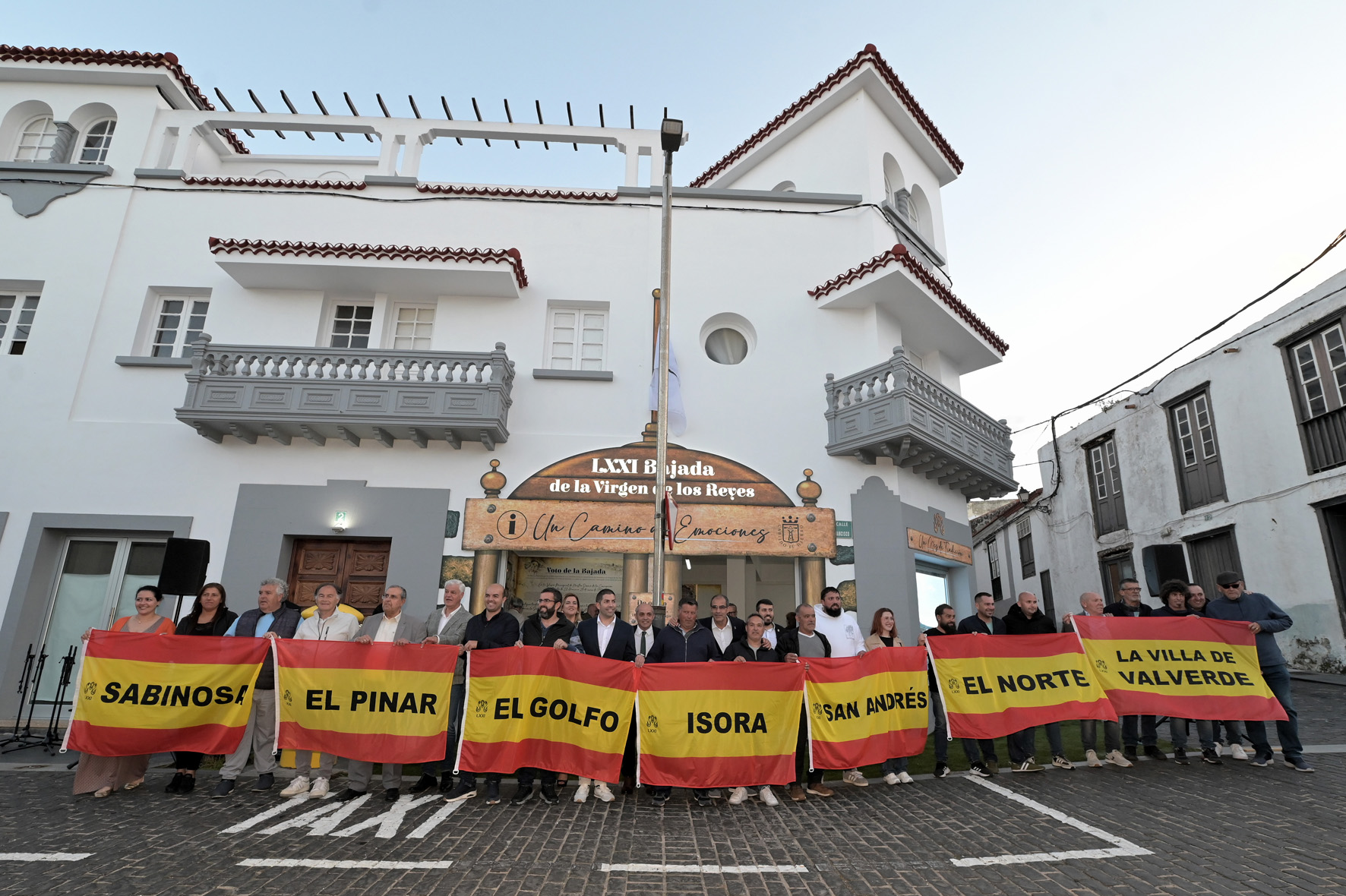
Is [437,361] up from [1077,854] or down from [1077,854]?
up

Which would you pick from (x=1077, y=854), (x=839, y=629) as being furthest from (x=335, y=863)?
(x=839, y=629)

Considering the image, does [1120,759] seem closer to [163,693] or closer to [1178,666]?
[1178,666]

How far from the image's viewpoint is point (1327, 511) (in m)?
13.6

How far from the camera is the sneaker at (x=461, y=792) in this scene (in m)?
6.11

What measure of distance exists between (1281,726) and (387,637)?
907 cm

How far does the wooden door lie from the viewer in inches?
438

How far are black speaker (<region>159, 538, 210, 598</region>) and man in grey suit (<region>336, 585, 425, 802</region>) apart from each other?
2.61 m

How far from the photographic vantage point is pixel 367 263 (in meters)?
11.7

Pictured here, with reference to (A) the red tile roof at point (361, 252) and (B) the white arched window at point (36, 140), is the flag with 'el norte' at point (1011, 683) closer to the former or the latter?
(A) the red tile roof at point (361, 252)

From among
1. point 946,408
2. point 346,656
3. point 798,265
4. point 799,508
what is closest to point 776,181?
point 798,265

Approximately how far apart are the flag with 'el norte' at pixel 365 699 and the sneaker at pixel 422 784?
0.38m

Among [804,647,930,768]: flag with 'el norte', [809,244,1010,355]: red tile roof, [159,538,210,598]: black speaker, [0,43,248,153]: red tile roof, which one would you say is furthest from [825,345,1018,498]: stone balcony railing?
[0,43,248,153]: red tile roof

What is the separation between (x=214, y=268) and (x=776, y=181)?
11.1 m

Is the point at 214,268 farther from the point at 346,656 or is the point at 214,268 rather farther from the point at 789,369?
the point at 789,369
